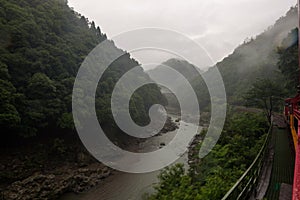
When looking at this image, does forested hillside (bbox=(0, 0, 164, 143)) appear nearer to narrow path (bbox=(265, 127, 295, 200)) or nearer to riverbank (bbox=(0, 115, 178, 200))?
riverbank (bbox=(0, 115, 178, 200))

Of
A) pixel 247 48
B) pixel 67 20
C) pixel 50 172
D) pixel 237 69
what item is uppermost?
pixel 247 48

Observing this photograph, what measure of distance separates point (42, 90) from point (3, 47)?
180 inches

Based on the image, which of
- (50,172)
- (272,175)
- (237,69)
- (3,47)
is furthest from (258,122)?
(237,69)

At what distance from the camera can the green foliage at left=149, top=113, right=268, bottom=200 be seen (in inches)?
242

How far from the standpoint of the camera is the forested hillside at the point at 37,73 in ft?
52.9

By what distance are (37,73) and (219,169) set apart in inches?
650

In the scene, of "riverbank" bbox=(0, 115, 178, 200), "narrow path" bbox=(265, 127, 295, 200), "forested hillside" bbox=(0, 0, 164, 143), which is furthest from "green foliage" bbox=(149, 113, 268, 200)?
"forested hillside" bbox=(0, 0, 164, 143)

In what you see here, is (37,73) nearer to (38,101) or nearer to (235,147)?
(38,101)

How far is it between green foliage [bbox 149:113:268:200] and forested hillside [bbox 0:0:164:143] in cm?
1128

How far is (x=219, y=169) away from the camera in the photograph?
782cm

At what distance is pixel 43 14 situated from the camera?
1006 inches

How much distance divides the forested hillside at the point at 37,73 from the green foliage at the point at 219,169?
11.3 meters

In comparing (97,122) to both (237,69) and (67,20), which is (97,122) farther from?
(237,69)

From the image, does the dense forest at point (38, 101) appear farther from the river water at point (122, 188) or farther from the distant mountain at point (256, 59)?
the distant mountain at point (256, 59)
